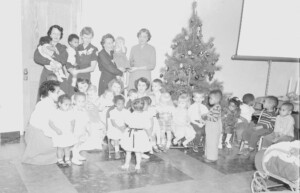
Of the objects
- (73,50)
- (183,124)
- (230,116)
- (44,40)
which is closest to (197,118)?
(183,124)

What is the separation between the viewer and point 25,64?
5793mm

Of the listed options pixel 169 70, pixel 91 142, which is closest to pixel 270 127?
pixel 169 70

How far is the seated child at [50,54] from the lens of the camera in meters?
5.32

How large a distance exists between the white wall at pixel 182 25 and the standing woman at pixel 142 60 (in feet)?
2.18

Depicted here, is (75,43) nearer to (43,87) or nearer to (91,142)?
(43,87)

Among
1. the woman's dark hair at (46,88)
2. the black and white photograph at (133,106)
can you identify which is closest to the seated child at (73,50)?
the black and white photograph at (133,106)

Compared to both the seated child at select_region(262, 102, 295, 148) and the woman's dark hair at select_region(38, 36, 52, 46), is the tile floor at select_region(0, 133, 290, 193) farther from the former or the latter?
the woman's dark hair at select_region(38, 36, 52, 46)

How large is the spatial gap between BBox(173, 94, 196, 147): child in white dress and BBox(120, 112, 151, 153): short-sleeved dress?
112cm

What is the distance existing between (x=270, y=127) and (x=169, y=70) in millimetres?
2063

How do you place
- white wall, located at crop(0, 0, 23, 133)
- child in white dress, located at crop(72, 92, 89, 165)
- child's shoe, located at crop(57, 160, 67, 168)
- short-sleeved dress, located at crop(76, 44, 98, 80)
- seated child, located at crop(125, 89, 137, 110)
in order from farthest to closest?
1. short-sleeved dress, located at crop(76, 44, 98, 80)
2. white wall, located at crop(0, 0, 23, 133)
3. seated child, located at crop(125, 89, 137, 110)
4. child in white dress, located at crop(72, 92, 89, 165)
5. child's shoe, located at crop(57, 160, 67, 168)

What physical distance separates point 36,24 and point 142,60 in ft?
6.38

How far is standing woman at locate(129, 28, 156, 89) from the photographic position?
235 inches

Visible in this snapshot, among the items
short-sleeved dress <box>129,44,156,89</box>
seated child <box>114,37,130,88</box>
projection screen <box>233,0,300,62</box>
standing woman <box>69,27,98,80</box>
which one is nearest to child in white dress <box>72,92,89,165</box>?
standing woman <box>69,27,98,80</box>

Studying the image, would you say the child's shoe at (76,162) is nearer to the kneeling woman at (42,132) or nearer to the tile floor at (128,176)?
the tile floor at (128,176)
